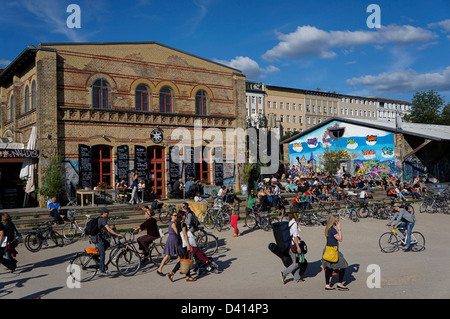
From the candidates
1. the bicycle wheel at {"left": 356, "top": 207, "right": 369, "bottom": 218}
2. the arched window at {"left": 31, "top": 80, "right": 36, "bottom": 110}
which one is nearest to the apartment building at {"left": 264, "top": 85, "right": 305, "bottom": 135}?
the bicycle wheel at {"left": 356, "top": 207, "right": 369, "bottom": 218}

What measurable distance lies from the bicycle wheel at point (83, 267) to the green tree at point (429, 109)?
6205cm

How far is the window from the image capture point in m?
22.3

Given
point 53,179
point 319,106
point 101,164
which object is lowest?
point 53,179

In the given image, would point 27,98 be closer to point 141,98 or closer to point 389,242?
point 141,98

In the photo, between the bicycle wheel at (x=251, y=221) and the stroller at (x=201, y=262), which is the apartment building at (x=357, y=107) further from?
the stroller at (x=201, y=262)

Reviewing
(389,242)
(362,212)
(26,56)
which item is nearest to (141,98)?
(26,56)

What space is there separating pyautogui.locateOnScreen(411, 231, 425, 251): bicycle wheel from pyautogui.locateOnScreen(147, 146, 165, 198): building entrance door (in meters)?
15.7

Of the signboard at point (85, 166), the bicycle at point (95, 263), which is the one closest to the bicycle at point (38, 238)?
the bicycle at point (95, 263)

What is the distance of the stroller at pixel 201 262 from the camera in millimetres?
9535

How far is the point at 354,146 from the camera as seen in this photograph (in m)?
31.3

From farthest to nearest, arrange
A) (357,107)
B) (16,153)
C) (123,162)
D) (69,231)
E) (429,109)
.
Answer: (357,107) → (429,109) → (123,162) → (16,153) → (69,231)

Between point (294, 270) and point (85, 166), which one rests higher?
point (85, 166)

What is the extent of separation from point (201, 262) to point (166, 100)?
17000mm

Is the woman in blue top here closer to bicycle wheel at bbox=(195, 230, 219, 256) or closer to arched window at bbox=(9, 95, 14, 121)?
bicycle wheel at bbox=(195, 230, 219, 256)
